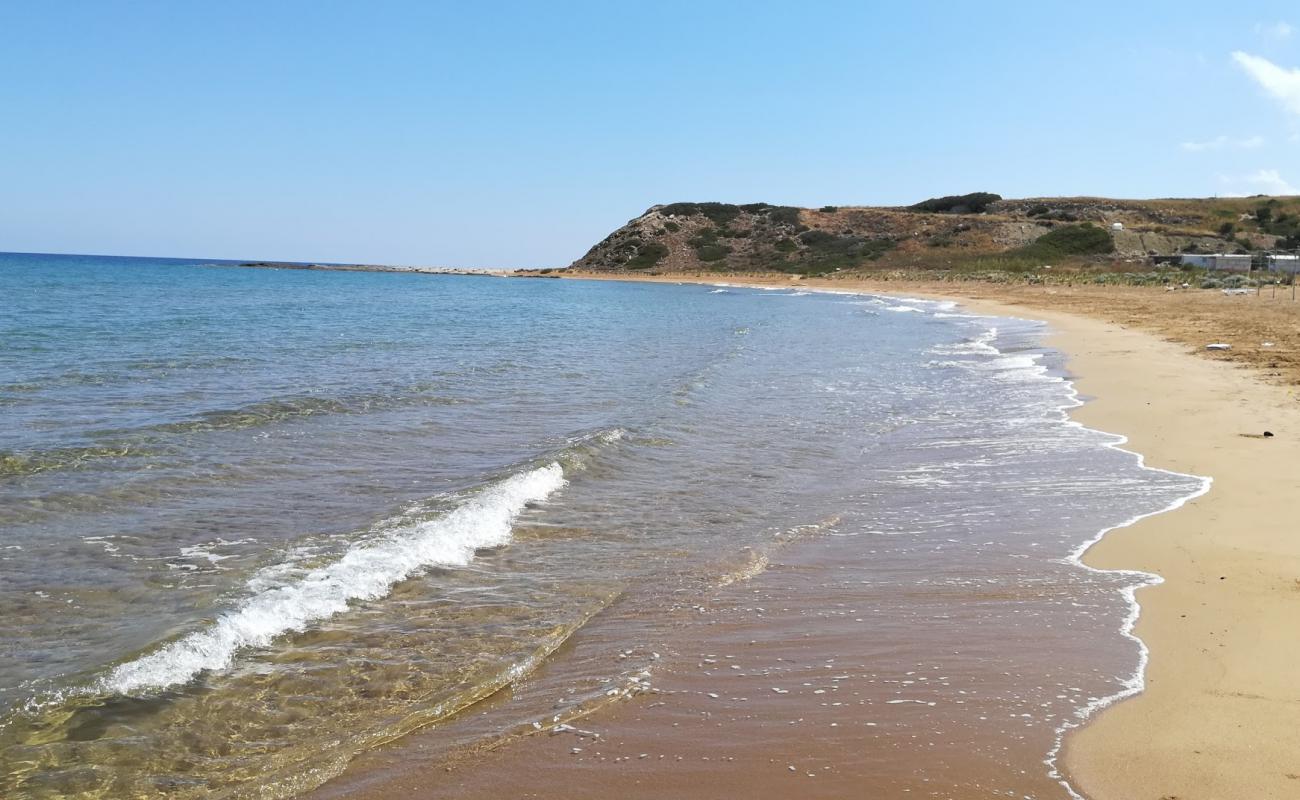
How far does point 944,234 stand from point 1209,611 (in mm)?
87017

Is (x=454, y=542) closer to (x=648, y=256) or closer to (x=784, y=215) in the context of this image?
(x=648, y=256)

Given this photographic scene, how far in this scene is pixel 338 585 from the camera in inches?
238

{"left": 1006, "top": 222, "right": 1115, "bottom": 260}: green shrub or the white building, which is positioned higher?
{"left": 1006, "top": 222, "right": 1115, "bottom": 260}: green shrub

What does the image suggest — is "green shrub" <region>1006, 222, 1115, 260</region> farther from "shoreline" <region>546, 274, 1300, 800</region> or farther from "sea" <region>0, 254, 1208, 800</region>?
"shoreline" <region>546, 274, 1300, 800</region>

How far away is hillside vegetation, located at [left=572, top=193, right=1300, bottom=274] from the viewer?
252ft

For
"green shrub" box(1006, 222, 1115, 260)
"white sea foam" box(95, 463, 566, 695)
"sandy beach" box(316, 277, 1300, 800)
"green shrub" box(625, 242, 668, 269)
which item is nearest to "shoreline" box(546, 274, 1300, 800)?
"sandy beach" box(316, 277, 1300, 800)

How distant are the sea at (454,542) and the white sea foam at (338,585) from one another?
0.02 metres

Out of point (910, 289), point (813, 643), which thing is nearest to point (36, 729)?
point (813, 643)

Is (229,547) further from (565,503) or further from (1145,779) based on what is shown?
(1145,779)

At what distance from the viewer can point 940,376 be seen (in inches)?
717

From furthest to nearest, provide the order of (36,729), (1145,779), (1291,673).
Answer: (1291,673) → (36,729) → (1145,779)

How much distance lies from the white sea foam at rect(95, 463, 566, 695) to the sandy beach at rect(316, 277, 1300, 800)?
1.49 meters

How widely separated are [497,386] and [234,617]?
11.3m

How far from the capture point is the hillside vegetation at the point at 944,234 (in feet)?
252
